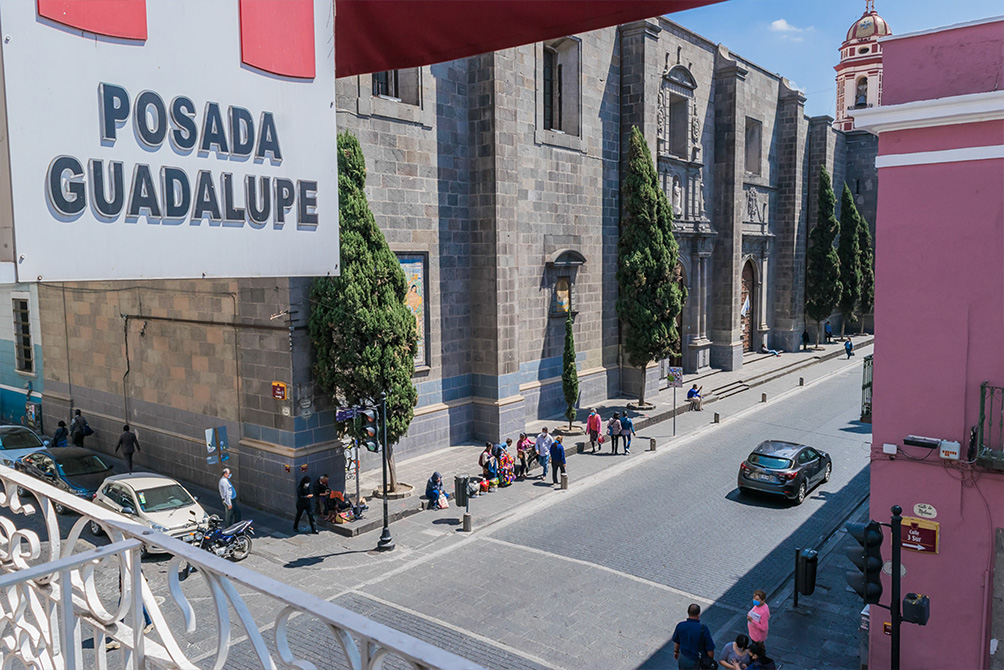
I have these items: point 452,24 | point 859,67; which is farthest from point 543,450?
point 859,67

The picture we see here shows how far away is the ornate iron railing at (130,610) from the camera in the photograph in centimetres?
198

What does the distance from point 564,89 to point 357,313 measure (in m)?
13.5

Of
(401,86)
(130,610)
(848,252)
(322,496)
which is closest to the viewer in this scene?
(130,610)

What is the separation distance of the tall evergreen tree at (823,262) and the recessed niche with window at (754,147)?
20.9 feet

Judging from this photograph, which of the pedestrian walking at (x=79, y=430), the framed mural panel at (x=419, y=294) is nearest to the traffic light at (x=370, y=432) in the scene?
the framed mural panel at (x=419, y=294)

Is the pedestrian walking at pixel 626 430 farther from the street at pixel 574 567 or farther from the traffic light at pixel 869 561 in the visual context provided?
the traffic light at pixel 869 561

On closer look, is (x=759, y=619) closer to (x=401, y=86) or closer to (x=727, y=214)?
(x=401, y=86)

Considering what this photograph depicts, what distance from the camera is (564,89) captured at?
1021 inches

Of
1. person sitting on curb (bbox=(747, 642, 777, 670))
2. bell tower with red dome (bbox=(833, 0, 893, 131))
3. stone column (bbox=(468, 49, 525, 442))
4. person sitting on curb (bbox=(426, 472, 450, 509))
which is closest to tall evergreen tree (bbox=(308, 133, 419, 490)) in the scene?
person sitting on curb (bbox=(426, 472, 450, 509))

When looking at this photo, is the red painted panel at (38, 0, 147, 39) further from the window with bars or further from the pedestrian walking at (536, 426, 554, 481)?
the window with bars

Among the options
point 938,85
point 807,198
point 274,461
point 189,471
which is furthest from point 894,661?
point 807,198

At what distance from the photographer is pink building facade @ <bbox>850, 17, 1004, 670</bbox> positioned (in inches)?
372

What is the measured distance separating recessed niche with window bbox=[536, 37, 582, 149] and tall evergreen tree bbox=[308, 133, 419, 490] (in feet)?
35.0

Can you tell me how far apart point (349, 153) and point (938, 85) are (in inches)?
444
